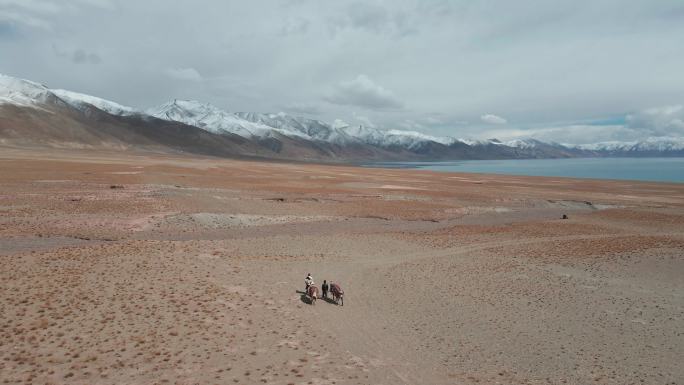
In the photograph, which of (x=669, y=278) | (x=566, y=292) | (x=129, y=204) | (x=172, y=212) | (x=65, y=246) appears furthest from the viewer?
(x=129, y=204)

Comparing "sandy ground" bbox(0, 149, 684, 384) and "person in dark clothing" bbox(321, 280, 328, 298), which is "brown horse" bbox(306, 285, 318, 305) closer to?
"sandy ground" bbox(0, 149, 684, 384)

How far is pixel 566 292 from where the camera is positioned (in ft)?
77.2

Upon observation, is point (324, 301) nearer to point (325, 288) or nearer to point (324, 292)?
point (324, 292)

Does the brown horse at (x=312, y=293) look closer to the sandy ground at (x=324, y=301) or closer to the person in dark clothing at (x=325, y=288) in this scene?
the sandy ground at (x=324, y=301)

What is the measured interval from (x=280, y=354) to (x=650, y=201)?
7459 centimetres

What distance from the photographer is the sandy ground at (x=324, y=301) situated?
13.9 m

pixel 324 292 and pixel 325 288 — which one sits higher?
pixel 325 288

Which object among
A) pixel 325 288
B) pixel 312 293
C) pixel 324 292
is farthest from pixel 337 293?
pixel 312 293

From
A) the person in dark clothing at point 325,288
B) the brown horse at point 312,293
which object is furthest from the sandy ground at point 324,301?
the person in dark clothing at point 325,288

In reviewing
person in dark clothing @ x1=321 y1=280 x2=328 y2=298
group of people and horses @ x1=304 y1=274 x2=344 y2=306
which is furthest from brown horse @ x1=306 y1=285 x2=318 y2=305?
person in dark clothing @ x1=321 y1=280 x2=328 y2=298

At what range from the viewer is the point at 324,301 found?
67.6 ft

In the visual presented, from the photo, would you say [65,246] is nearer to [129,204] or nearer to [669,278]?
[129,204]

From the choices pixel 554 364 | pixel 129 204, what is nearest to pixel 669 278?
pixel 554 364

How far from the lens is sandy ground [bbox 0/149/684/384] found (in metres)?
13.9
